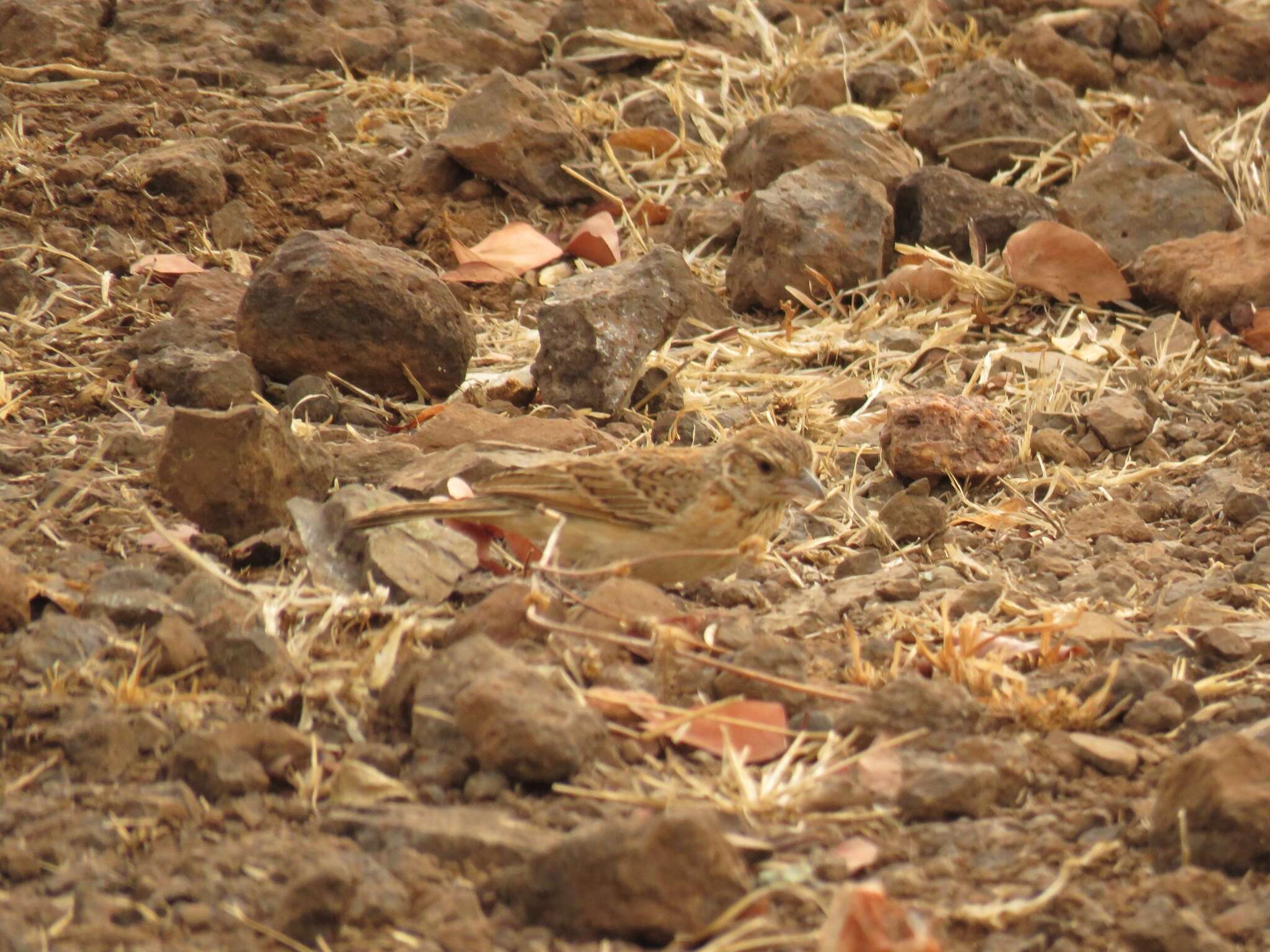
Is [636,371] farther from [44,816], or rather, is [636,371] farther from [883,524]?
[44,816]

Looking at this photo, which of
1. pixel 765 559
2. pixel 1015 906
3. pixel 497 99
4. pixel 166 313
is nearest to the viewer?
pixel 1015 906

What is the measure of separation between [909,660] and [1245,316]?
14.3ft

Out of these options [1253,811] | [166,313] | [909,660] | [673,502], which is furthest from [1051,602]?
[166,313]

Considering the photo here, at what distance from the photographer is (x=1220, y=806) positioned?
3.67 m

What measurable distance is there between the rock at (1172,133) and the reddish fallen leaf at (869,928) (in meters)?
7.57

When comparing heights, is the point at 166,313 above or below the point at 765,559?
below

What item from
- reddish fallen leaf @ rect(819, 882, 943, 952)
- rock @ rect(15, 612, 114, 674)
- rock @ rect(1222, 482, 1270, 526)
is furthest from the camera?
rock @ rect(1222, 482, 1270, 526)

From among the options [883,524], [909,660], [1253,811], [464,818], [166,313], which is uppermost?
[1253,811]

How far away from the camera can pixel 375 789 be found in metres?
3.86

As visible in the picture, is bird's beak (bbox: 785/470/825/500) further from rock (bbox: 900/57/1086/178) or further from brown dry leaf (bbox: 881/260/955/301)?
rock (bbox: 900/57/1086/178)

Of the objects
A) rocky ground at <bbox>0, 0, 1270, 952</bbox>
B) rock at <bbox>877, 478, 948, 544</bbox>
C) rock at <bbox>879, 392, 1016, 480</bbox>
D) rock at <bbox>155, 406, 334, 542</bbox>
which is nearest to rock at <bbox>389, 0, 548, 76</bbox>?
rocky ground at <bbox>0, 0, 1270, 952</bbox>

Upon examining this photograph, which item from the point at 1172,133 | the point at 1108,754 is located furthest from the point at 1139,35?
the point at 1108,754

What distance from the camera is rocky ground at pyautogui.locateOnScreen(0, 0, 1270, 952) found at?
11.8 ft

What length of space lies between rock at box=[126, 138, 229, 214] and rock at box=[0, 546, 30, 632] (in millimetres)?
4479
